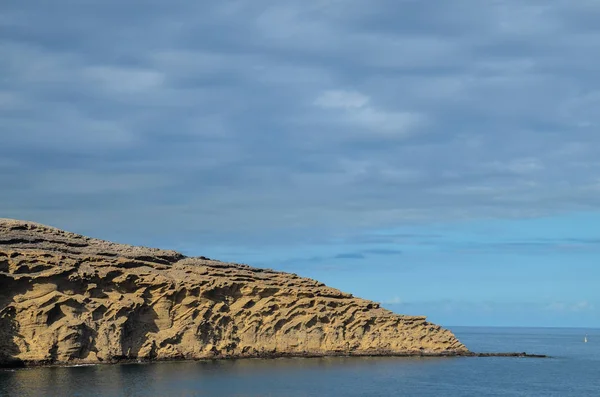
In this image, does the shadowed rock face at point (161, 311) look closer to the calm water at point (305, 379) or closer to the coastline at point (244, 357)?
the coastline at point (244, 357)

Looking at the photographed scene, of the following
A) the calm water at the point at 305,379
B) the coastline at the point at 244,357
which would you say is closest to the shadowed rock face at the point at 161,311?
the coastline at the point at 244,357

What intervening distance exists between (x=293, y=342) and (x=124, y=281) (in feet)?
71.3

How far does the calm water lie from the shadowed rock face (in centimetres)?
310

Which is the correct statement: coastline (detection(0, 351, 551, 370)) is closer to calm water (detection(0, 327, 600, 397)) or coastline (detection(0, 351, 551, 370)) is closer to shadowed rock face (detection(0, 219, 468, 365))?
shadowed rock face (detection(0, 219, 468, 365))

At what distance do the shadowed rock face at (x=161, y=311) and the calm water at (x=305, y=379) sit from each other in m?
3.10

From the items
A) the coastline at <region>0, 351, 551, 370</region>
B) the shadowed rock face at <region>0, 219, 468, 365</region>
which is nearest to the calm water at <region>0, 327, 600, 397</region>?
the coastline at <region>0, 351, 551, 370</region>

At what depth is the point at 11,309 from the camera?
2778 inches

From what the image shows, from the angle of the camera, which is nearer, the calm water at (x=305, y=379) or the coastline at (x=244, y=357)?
the calm water at (x=305, y=379)

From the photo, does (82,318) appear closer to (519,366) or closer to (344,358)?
(344,358)

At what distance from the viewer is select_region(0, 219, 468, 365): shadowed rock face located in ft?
235

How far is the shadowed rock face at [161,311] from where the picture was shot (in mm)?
71500

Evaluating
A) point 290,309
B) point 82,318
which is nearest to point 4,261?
point 82,318

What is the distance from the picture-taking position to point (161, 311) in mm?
80375

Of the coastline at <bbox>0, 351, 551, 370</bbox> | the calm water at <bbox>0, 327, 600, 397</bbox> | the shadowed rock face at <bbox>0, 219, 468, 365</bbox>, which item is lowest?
the calm water at <bbox>0, 327, 600, 397</bbox>
